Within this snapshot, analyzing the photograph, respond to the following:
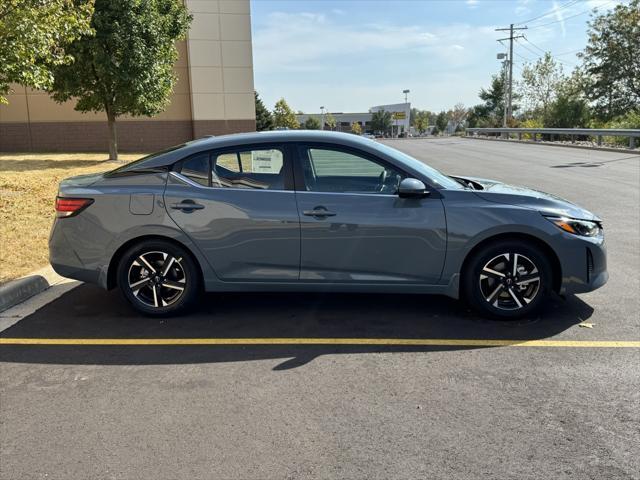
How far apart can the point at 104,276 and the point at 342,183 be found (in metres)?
2.25

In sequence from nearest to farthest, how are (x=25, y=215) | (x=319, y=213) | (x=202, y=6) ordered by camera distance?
(x=319, y=213) → (x=25, y=215) → (x=202, y=6)

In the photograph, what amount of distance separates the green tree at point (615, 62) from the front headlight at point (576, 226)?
4913 centimetres

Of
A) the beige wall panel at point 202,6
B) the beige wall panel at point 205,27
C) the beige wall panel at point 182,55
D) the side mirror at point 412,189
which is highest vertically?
the beige wall panel at point 202,6

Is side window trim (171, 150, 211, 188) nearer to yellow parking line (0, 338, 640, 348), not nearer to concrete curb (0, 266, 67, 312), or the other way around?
yellow parking line (0, 338, 640, 348)

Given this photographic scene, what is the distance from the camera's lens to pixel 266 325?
4754mm

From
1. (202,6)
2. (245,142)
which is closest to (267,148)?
(245,142)

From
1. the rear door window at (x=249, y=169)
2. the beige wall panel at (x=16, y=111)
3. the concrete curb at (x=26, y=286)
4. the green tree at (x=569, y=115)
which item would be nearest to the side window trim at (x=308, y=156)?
the rear door window at (x=249, y=169)

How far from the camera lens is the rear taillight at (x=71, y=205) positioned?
4.86 meters

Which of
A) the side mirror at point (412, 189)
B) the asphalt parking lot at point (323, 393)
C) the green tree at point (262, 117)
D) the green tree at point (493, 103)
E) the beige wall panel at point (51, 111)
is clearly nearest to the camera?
the asphalt parking lot at point (323, 393)

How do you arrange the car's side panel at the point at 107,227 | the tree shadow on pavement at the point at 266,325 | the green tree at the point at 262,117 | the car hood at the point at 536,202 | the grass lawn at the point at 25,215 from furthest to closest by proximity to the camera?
the green tree at the point at 262,117 → the grass lawn at the point at 25,215 → the car's side panel at the point at 107,227 → the car hood at the point at 536,202 → the tree shadow on pavement at the point at 266,325

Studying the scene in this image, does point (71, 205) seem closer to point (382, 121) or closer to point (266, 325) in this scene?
point (266, 325)

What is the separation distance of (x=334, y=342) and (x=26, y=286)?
10.9 feet

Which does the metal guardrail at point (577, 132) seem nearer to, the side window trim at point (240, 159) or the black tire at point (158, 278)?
the side window trim at point (240, 159)

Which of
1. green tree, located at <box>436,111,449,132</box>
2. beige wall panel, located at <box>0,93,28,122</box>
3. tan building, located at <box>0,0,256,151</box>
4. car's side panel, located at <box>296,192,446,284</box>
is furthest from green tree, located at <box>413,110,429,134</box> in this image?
car's side panel, located at <box>296,192,446,284</box>
